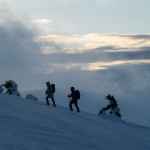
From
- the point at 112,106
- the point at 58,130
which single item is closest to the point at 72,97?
the point at 112,106

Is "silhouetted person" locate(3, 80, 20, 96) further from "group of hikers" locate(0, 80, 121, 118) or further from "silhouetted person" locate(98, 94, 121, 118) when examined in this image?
"silhouetted person" locate(98, 94, 121, 118)

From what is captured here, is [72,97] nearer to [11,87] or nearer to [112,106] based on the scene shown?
[112,106]

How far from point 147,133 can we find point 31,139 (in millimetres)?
13450

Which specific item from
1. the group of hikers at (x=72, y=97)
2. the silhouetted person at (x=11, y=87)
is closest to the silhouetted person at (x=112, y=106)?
the group of hikers at (x=72, y=97)

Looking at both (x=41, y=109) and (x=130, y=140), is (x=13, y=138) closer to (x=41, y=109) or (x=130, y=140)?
(x=130, y=140)

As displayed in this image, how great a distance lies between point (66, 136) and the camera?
33.6 metres

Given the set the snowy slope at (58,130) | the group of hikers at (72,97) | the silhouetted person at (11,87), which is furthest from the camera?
the silhouetted person at (11,87)

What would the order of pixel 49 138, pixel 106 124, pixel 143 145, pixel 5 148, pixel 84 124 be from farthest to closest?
pixel 106 124, pixel 84 124, pixel 143 145, pixel 49 138, pixel 5 148

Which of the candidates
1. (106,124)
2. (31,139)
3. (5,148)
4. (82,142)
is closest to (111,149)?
(82,142)

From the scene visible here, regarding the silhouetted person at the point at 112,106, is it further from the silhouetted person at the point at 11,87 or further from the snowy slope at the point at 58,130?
the silhouetted person at the point at 11,87

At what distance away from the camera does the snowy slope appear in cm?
3050

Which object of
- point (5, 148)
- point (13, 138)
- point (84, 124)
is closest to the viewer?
point (5, 148)

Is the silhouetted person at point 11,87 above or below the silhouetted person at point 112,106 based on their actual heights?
above

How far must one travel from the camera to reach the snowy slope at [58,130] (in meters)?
30.5
